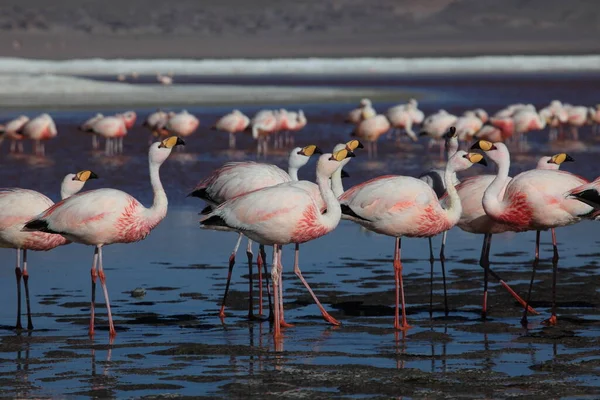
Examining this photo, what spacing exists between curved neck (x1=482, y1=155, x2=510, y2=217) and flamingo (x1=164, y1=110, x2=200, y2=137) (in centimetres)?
1560

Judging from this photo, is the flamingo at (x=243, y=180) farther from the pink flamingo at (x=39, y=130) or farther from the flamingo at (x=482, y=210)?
the pink flamingo at (x=39, y=130)

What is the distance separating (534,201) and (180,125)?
1610 cm

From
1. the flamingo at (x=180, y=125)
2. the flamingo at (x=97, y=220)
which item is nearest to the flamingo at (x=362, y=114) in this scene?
the flamingo at (x=180, y=125)

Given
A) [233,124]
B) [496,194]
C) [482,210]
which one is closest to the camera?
[496,194]

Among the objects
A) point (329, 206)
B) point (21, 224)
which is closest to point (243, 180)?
point (329, 206)

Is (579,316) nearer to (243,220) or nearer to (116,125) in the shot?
(243,220)

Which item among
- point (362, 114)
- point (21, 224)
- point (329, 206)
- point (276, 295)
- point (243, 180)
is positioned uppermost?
point (362, 114)

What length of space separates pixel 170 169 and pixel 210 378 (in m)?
11.9

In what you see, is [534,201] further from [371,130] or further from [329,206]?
[371,130]

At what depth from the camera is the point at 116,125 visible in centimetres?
2330

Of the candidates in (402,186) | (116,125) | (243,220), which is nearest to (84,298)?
(243,220)

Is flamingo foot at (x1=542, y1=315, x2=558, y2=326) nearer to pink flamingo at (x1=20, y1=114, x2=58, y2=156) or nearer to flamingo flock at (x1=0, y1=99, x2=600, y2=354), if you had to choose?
flamingo flock at (x1=0, y1=99, x2=600, y2=354)

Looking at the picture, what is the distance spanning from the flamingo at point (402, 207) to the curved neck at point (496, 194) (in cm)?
24

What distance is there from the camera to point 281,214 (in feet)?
28.2
